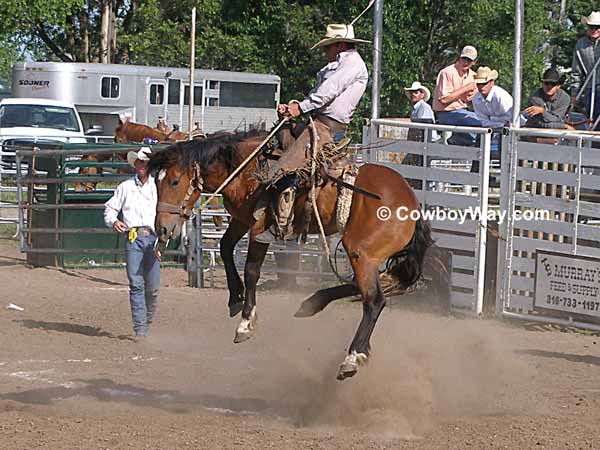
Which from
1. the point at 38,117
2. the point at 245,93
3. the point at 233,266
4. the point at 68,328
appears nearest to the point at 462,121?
the point at 68,328

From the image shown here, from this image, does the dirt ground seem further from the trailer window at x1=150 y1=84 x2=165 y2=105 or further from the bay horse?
the trailer window at x1=150 y1=84 x2=165 y2=105

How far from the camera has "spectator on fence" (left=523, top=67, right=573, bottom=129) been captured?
11.8 m

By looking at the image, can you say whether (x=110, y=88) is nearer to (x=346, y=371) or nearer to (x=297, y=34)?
(x=297, y=34)

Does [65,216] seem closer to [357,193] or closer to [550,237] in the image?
[550,237]

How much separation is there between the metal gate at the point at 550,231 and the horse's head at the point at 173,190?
15.0 ft

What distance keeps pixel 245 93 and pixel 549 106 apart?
741 inches

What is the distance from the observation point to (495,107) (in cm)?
1256

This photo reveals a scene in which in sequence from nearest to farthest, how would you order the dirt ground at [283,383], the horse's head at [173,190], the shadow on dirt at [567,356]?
1. the dirt ground at [283,383]
2. the horse's head at [173,190]
3. the shadow on dirt at [567,356]

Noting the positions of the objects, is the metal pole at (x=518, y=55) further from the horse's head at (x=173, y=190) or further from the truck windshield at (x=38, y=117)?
the truck windshield at (x=38, y=117)

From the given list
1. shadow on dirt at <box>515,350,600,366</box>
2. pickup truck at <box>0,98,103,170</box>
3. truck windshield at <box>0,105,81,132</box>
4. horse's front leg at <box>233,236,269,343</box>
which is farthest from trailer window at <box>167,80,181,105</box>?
horse's front leg at <box>233,236,269,343</box>

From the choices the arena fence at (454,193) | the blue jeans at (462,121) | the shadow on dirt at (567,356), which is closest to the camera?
the shadow on dirt at (567,356)

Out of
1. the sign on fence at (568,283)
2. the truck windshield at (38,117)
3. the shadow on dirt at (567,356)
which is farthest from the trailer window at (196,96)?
the shadow on dirt at (567,356)

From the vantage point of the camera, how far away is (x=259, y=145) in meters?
7.95

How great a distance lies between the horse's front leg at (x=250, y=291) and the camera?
7.67 m
